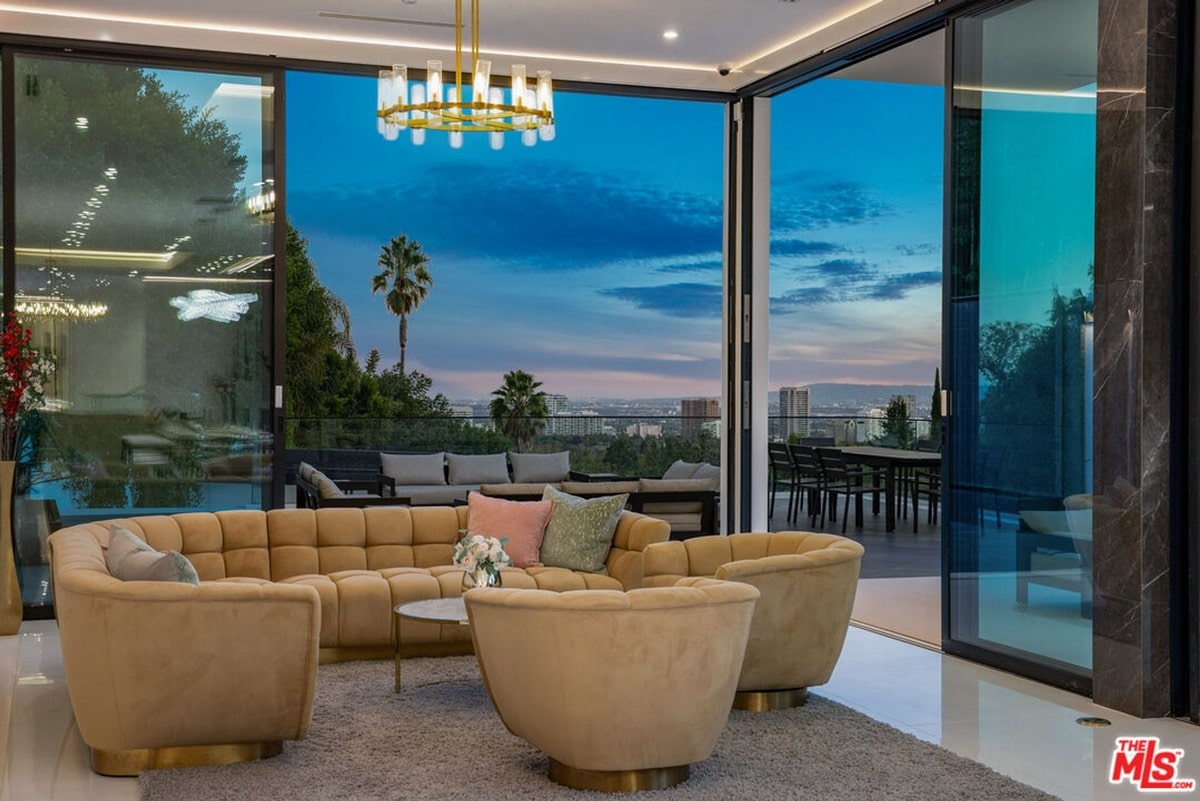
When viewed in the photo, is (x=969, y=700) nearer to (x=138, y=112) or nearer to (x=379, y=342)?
(x=138, y=112)

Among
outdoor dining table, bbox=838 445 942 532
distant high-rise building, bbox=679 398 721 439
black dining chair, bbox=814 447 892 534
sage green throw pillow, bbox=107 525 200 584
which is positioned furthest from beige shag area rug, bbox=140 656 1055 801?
distant high-rise building, bbox=679 398 721 439

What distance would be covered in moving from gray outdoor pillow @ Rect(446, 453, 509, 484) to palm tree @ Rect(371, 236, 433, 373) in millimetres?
4564

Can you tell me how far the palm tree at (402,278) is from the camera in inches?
621

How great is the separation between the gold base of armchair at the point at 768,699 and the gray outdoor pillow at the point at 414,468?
6.72 m

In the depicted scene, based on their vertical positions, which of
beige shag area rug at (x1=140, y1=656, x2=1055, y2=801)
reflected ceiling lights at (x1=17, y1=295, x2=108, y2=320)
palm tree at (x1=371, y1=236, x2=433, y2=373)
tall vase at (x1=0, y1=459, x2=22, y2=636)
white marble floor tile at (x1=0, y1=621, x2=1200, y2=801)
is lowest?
white marble floor tile at (x1=0, y1=621, x2=1200, y2=801)

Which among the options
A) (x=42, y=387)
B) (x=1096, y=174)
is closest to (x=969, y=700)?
(x=1096, y=174)

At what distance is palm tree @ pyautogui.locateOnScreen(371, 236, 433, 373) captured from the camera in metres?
15.8

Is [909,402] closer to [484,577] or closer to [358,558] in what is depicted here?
[358,558]

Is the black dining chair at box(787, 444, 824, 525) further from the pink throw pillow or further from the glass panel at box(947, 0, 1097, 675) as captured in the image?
the pink throw pillow

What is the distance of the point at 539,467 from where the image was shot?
38.0 ft

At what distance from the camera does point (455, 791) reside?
393 cm

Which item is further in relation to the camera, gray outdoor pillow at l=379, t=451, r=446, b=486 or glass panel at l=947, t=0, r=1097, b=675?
gray outdoor pillow at l=379, t=451, r=446, b=486

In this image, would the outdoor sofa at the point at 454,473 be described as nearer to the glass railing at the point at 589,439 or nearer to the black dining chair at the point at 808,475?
the glass railing at the point at 589,439

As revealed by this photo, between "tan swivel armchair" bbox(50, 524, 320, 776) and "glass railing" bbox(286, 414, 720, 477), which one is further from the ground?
"glass railing" bbox(286, 414, 720, 477)
